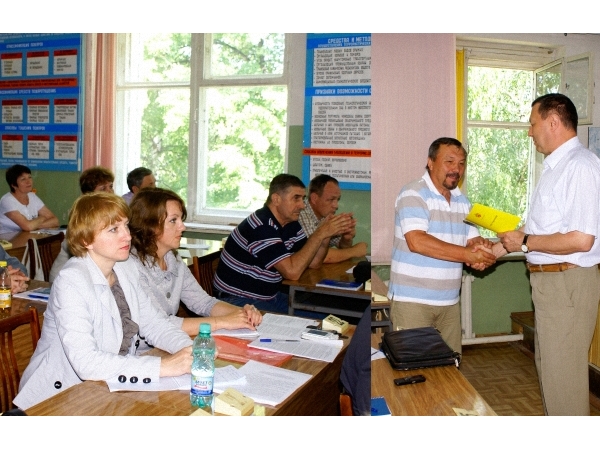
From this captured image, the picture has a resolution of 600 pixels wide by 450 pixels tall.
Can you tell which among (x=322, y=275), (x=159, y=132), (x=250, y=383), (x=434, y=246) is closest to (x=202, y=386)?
(x=250, y=383)

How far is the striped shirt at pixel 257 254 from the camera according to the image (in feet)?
8.42

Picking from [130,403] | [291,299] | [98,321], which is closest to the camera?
[130,403]

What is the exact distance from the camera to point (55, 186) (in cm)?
218

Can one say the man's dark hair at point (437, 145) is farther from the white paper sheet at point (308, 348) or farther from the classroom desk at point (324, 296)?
the classroom desk at point (324, 296)

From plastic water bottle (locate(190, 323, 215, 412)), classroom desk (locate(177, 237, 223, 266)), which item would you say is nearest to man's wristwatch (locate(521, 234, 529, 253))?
plastic water bottle (locate(190, 323, 215, 412))

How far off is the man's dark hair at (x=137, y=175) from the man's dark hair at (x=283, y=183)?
522mm

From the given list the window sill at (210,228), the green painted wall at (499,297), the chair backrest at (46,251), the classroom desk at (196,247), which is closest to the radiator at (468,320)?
the green painted wall at (499,297)

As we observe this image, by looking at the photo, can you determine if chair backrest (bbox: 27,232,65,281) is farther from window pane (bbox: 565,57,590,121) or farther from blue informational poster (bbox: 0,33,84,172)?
window pane (bbox: 565,57,590,121)

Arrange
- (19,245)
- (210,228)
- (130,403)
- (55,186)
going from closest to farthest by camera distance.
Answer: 1. (130,403)
2. (55,186)
3. (210,228)
4. (19,245)

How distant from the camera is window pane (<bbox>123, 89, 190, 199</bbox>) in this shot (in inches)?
79.7

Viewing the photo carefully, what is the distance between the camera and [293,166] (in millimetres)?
2225

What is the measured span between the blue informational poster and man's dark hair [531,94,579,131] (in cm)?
153

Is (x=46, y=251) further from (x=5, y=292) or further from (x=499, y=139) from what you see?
(x=499, y=139)

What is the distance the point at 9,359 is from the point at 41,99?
A: 0.93m
